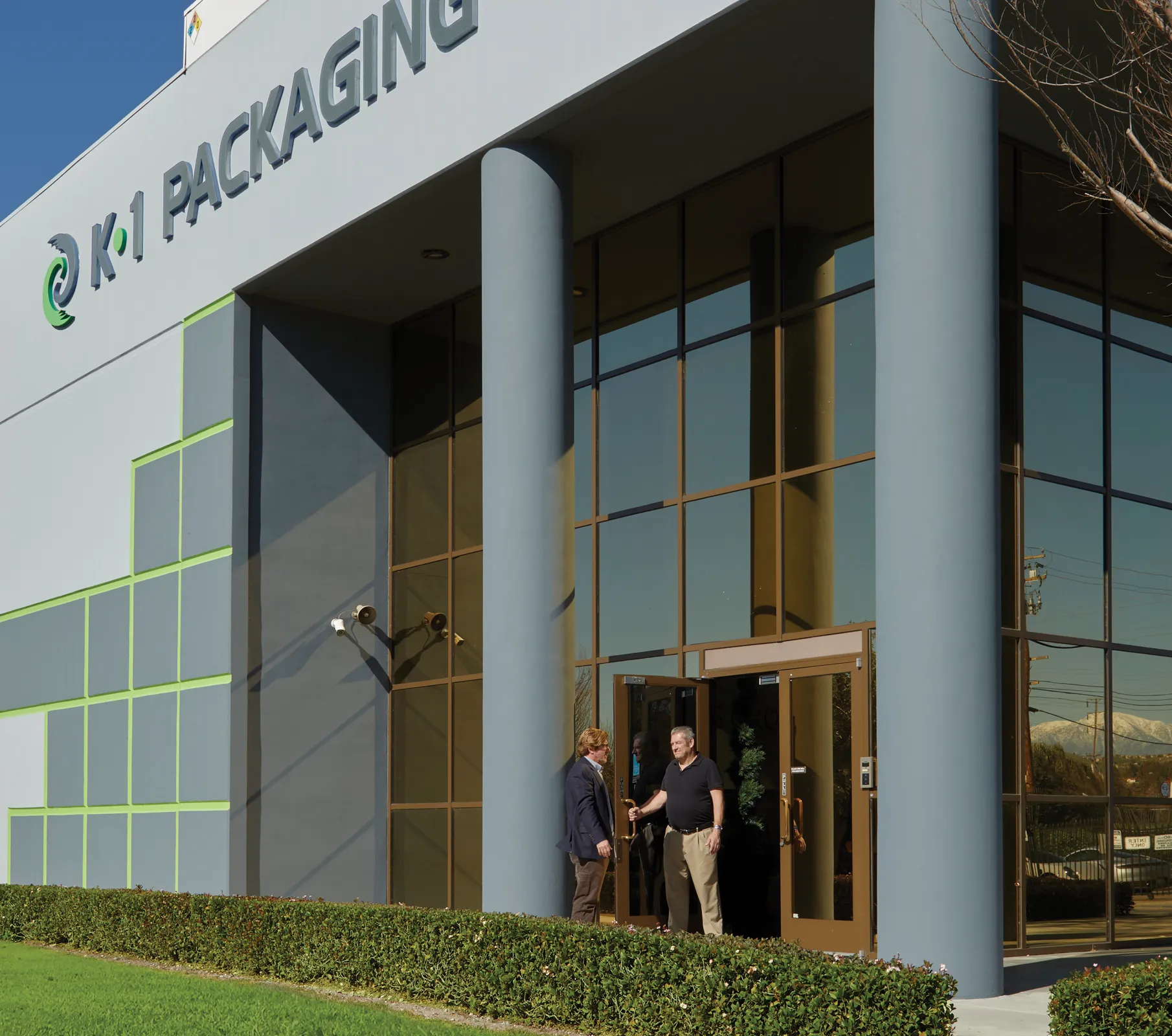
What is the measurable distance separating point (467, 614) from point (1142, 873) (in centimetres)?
792

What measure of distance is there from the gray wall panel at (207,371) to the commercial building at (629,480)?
62 millimetres

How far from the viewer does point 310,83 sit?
53.0 feet

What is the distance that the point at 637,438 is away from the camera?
1516 centimetres

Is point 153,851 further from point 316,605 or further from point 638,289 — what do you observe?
point 638,289

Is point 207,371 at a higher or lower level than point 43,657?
higher

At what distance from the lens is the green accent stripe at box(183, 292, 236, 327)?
690 inches

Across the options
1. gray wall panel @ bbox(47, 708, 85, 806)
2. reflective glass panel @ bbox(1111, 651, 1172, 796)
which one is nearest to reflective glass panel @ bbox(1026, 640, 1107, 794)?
reflective glass panel @ bbox(1111, 651, 1172, 796)

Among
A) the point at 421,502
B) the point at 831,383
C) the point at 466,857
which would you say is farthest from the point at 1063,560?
the point at 421,502

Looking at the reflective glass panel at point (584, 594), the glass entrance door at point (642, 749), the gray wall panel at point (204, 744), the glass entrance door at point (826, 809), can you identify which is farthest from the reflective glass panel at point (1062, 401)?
the gray wall panel at point (204, 744)

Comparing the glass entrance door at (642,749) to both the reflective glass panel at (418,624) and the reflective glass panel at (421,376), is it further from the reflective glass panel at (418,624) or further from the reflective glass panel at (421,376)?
the reflective glass panel at (421,376)

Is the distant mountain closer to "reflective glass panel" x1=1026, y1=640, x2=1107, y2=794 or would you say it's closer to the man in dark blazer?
"reflective glass panel" x1=1026, y1=640, x2=1107, y2=794

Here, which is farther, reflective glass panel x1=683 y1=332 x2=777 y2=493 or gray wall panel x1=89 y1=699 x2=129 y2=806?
gray wall panel x1=89 y1=699 x2=129 y2=806

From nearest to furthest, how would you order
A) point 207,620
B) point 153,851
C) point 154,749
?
1. point 207,620
2. point 153,851
3. point 154,749

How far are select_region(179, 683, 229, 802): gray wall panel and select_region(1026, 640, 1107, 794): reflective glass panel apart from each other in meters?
8.76
